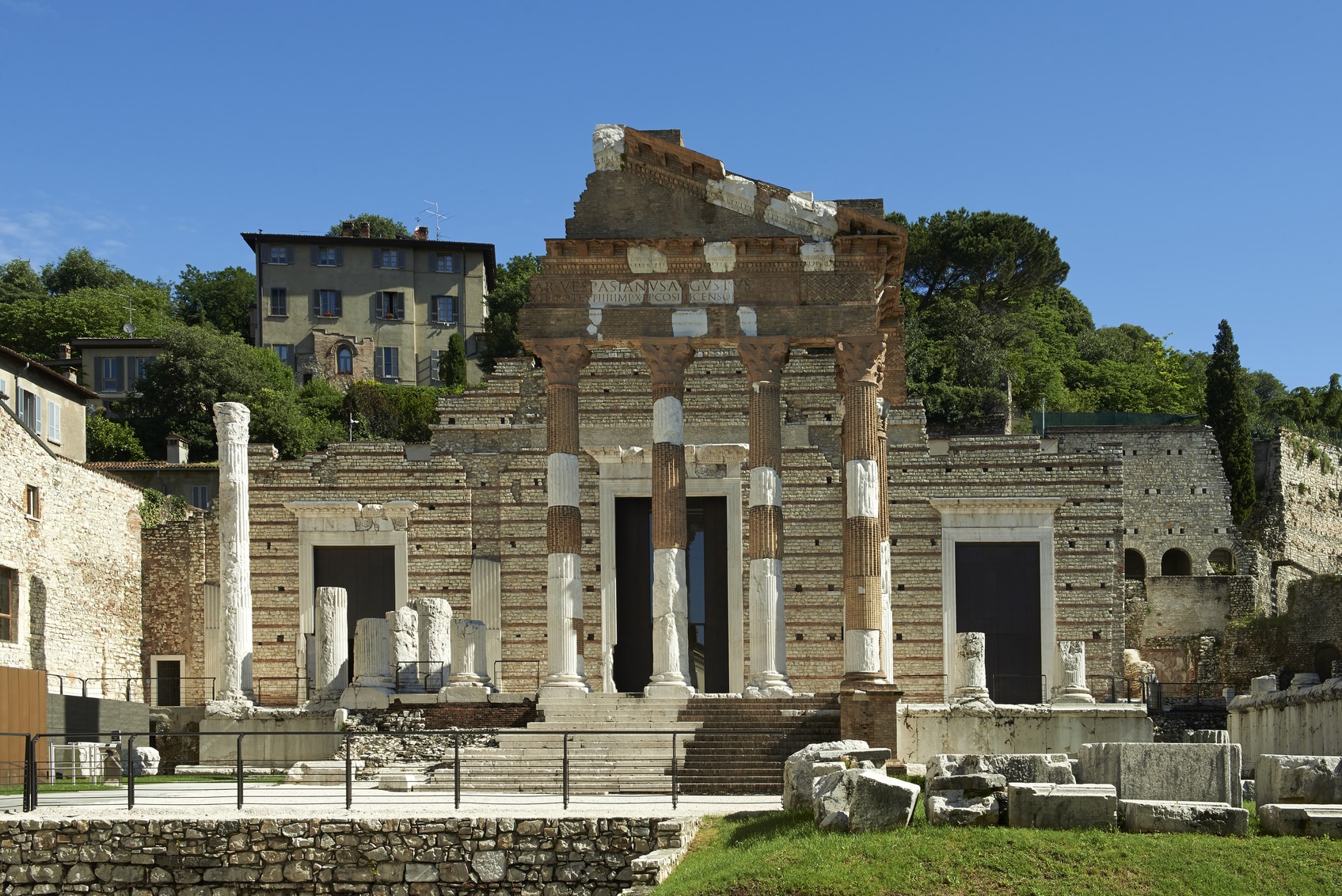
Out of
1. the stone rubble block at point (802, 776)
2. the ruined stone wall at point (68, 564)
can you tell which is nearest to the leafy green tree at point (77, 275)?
the ruined stone wall at point (68, 564)

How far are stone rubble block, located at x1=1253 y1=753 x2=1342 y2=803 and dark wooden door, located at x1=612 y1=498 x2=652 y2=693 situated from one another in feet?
59.2

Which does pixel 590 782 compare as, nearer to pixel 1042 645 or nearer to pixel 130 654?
pixel 1042 645

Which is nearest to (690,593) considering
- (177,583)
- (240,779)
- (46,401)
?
(177,583)

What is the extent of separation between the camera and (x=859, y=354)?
2958 cm

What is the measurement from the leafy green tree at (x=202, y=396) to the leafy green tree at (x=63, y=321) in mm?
8009

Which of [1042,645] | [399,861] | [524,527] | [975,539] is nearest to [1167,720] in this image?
[1042,645]

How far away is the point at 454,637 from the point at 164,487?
24.5m

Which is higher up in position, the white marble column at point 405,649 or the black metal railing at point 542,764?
the white marble column at point 405,649

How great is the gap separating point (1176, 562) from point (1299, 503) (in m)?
5.47

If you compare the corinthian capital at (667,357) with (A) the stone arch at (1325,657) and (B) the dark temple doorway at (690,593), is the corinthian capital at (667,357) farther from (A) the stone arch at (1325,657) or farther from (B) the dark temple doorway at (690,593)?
(A) the stone arch at (1325,657)

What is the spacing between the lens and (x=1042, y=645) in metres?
35.0

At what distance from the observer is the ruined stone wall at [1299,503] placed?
61.7 m

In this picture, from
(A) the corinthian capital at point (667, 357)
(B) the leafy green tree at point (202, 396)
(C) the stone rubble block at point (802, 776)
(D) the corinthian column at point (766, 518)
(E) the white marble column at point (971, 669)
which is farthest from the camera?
(B) the leafy green tree at point (202, 396)

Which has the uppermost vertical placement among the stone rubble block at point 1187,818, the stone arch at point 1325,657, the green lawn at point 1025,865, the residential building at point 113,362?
the residential building at point 113,362
